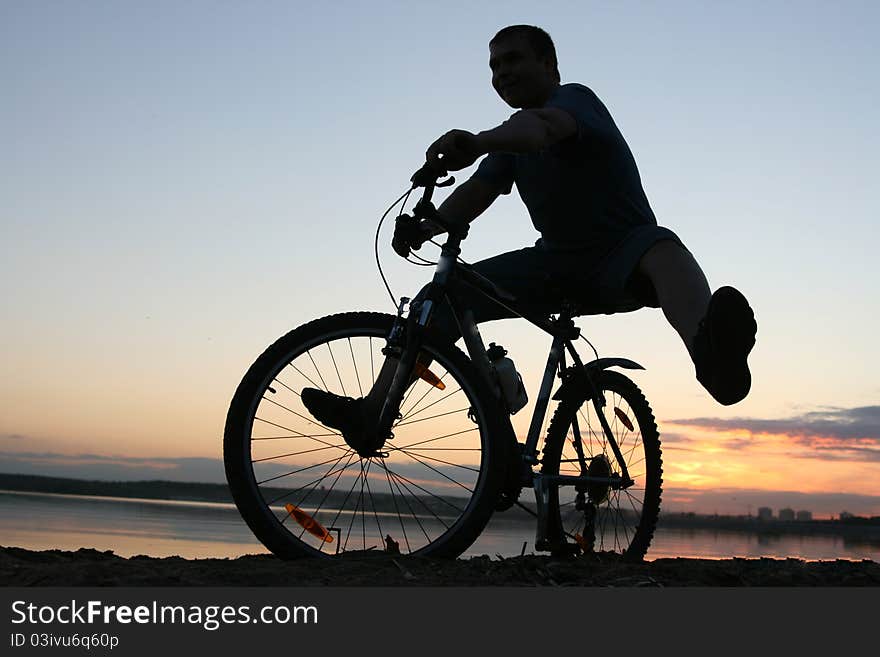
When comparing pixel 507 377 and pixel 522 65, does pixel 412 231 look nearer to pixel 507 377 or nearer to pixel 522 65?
pixel 507 377

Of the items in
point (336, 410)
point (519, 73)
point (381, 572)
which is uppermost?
point (519, 73)

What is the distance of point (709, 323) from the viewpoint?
379 centimetres

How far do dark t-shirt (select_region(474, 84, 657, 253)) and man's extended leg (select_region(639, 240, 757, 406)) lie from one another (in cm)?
36

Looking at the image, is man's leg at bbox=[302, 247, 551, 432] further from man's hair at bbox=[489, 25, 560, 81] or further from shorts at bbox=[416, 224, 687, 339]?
man's hair at bbox=[489, 25, 560, 81]

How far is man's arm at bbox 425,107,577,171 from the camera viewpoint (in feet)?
11.4

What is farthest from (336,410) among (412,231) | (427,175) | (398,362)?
(427,175)

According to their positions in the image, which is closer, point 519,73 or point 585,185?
point 585,185

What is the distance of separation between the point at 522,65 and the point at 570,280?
1.08m

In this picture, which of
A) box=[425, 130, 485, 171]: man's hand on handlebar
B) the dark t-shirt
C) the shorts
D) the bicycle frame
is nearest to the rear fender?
the bicycle frame

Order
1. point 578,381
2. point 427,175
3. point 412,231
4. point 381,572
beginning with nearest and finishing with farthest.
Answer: point 381,572 → point 427,175 → point 412,231 → point 578,381

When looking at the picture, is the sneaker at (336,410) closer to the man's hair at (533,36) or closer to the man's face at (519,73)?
the man's face at (519,73)
